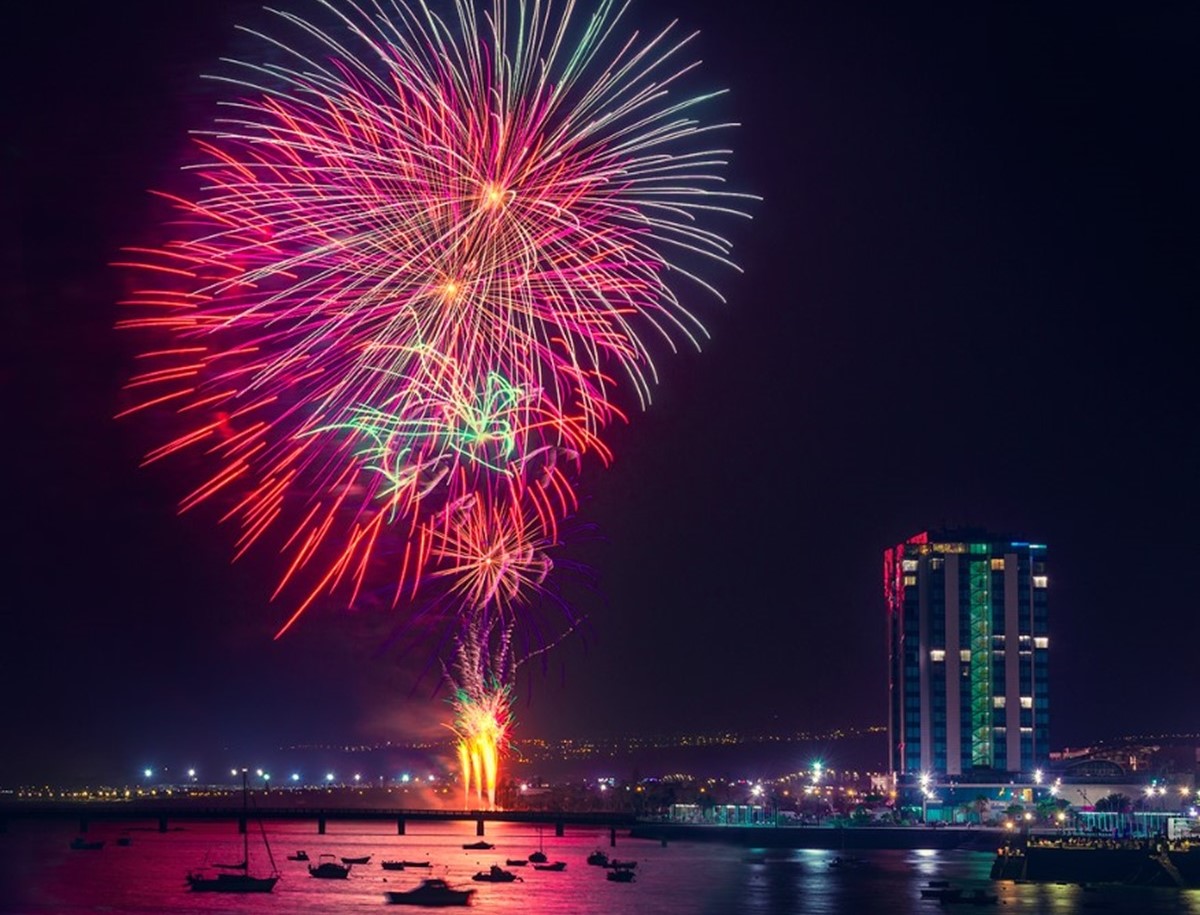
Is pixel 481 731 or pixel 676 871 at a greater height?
pixel 481 731

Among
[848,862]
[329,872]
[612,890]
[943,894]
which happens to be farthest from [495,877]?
[943,894]

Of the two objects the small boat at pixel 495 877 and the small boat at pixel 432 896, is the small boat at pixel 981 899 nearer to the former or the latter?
the small boat at pixel 432 896

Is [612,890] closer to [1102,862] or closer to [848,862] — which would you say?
[848,862]

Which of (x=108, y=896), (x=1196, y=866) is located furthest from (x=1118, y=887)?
(x=108, y=896)

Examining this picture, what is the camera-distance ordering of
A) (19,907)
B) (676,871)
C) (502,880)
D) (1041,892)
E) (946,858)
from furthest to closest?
(946,858) → (676,871) → (502,880) → (1041,892) → (19,907)

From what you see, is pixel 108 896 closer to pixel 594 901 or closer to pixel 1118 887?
pixel 594 901

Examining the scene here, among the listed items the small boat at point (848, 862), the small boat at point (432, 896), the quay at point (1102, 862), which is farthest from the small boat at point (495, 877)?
the quay at point (1102, 862)

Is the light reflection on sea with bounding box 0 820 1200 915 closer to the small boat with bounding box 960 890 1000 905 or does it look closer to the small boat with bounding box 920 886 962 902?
the small boat with bounding box 960 890 1000 905

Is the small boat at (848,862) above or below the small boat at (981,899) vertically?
below
